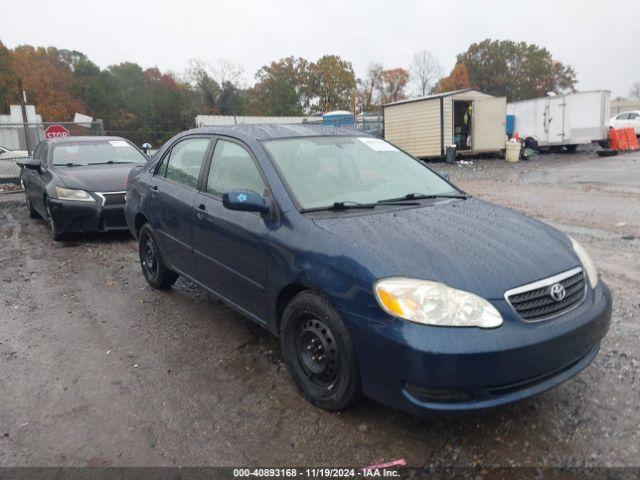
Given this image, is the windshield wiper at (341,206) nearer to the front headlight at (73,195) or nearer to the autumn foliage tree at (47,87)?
the front headlight at (73,195)

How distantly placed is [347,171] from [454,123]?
20211 millimetres

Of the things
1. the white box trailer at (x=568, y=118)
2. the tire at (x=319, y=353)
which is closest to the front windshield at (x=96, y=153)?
the tire at (x=319, y=353)

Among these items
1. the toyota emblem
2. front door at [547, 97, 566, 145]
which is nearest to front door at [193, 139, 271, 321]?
the toyota emblem

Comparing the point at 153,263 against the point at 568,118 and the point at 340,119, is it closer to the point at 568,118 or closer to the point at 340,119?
the point at 568,118

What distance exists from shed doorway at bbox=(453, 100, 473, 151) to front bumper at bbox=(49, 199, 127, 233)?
1767cm

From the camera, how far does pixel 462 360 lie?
2.42 meters

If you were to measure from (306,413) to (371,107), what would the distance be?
7098 cm

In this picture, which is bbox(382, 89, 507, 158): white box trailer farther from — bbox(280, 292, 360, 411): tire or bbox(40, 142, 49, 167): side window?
bbox(280, 292, 360, 411): tire

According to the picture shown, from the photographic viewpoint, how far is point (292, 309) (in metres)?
3.12

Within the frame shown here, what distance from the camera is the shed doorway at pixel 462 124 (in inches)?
887

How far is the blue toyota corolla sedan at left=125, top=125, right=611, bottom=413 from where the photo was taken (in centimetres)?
251


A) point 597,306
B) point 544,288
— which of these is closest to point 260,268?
point 544,288

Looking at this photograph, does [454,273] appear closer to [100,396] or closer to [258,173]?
[258,173]

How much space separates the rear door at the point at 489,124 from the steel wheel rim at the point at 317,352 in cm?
2053
